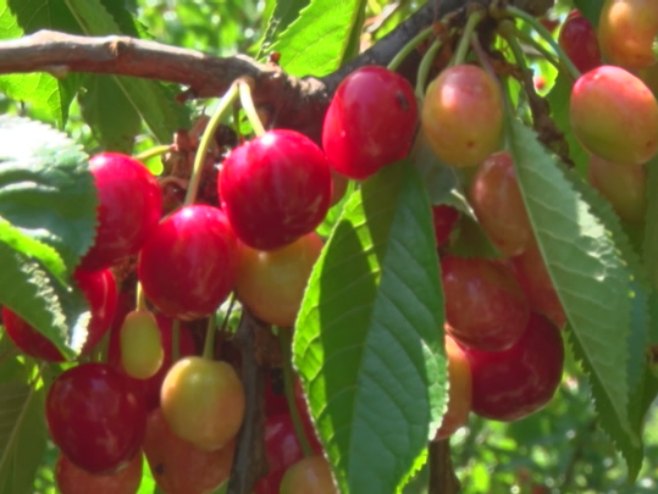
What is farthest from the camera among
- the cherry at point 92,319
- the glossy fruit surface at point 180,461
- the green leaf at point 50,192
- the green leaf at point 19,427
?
the green leaf at point 19,427

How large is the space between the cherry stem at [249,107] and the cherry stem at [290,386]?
19 cm

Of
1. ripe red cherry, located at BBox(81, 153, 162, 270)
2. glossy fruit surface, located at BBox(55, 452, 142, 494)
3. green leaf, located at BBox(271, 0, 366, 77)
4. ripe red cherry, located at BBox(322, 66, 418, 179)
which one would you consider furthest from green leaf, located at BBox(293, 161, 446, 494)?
green leaf, located at BBox(271, 0, 366, 77)

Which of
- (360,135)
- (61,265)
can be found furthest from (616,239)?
(61,265)

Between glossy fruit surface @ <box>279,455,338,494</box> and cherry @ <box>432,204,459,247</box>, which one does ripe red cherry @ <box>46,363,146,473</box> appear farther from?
cherry @ <box>432,204,459,247</box>

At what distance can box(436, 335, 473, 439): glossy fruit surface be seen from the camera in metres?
0.99

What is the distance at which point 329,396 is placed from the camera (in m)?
0.87

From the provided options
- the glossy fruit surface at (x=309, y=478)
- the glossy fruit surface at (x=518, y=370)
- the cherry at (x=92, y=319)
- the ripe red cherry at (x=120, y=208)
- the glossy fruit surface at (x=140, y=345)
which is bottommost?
the glossy fruit surface at (x=309, y=478)

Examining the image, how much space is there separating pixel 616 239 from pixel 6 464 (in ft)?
2.13

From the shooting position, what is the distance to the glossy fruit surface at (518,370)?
1.02 metres

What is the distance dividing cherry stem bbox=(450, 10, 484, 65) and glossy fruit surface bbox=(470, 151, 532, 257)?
0.09 m

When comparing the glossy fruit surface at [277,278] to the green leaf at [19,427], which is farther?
the green leaf at [19,427]

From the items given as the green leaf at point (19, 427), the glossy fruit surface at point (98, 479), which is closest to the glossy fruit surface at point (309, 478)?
the glossy fruit surface at point (98, 479)

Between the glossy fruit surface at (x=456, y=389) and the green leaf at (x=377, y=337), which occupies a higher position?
the green leaf at (x=377, y=337)

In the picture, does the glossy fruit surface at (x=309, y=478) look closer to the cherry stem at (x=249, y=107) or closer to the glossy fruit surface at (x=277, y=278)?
the glossy fruit surface at (x=277, y=278)
